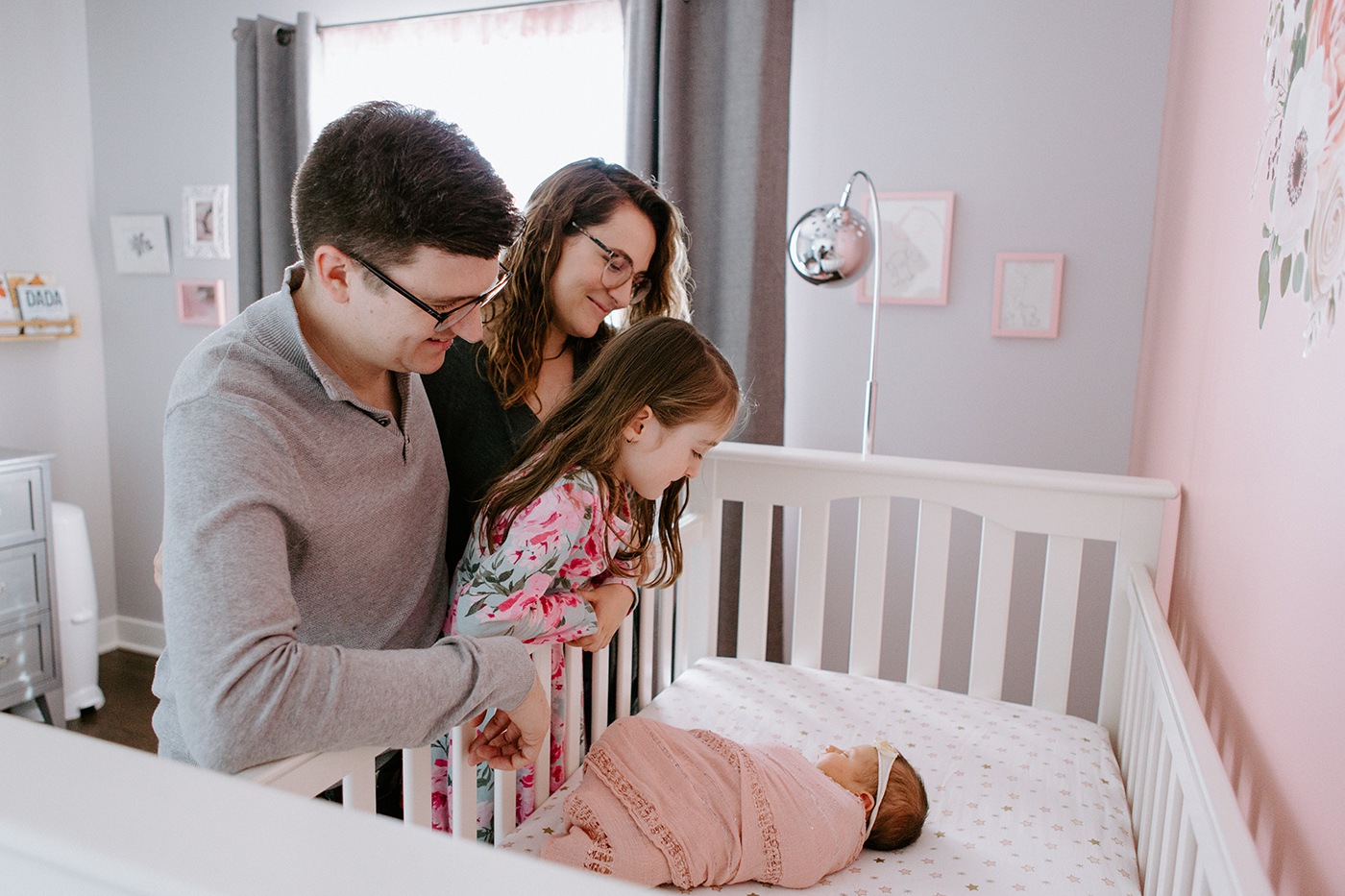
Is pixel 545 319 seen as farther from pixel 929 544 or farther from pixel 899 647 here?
pixel 899 647

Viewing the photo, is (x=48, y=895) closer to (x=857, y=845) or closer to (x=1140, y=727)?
(x=857, y=845)

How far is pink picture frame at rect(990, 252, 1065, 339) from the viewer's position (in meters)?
2.35

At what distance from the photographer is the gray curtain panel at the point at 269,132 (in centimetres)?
296

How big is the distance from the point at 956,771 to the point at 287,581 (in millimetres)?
1122

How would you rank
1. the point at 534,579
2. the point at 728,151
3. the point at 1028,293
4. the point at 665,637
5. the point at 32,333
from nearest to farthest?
the point at 534,579
the point at 665,637
the point at 1028,293
the point at 728,151
the point at 32,333

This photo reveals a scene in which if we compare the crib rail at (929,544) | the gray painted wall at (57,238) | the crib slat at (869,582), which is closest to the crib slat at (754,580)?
the crib rail at (929,544)

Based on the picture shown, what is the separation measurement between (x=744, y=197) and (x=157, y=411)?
2242mm

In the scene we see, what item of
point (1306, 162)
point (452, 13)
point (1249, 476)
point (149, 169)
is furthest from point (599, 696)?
point (149, 169)

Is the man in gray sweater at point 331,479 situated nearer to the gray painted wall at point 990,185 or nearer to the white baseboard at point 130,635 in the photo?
the gray painted wall at point 990,185

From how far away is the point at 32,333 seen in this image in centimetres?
312

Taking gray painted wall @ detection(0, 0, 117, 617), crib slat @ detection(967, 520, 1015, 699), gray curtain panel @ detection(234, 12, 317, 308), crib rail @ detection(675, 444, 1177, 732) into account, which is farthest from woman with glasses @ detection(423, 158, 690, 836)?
gray painted wall @ detection(0, 0, 117, 617)

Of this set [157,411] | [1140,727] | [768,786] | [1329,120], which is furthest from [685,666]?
[157,411]

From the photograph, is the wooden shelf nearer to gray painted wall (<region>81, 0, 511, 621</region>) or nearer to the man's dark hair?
gray painted wall (<region>81, 0, 511, 621</region>)

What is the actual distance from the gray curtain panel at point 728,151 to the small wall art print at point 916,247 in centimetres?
27
